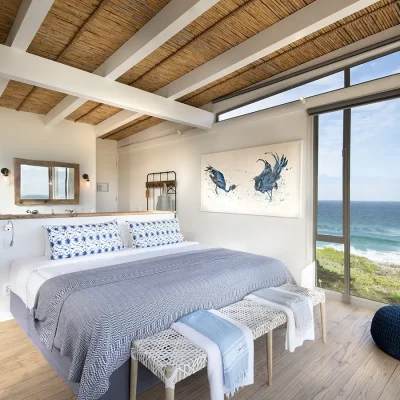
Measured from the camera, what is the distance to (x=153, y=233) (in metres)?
3.49

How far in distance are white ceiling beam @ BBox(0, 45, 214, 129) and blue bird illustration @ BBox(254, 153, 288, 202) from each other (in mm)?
1372

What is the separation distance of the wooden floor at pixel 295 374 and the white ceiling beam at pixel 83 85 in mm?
2545

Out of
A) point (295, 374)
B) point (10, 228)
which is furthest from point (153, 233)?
point (295, 374)

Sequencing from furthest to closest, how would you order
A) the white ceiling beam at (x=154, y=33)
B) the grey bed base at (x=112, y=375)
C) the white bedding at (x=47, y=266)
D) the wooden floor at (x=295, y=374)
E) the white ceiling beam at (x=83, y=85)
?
the white ceiling beam at (x=83, y=85), the white bedding at (x=47, y=266), the white ceiling beam at (x=154, y=33), the wooden floor at (x=295, y=374), the grey bed base at (x=112, y=375)

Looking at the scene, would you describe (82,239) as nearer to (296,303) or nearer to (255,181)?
(296,303)

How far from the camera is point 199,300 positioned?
6.55ft

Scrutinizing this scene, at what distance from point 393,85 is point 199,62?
82.9 inches

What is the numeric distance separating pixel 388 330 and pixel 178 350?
184 centimetres

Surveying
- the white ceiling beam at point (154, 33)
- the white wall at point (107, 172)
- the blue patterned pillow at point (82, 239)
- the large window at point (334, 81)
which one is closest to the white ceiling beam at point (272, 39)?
the white ceiling beam at point (154, 33)

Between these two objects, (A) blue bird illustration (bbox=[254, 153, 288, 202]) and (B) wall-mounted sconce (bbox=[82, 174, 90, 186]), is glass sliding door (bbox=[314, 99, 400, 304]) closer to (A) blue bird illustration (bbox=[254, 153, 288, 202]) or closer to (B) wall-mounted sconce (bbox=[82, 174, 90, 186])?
(A) blue bird illustration (bbox=[254, 153, 288, 202])

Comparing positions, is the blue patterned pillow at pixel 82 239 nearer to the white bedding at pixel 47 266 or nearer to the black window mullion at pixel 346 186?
the white bedding at pixel 47 266

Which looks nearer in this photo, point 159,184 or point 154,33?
point 154,33

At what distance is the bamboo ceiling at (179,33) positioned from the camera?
237cm

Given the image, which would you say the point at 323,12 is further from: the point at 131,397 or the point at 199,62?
the point at 131,397
